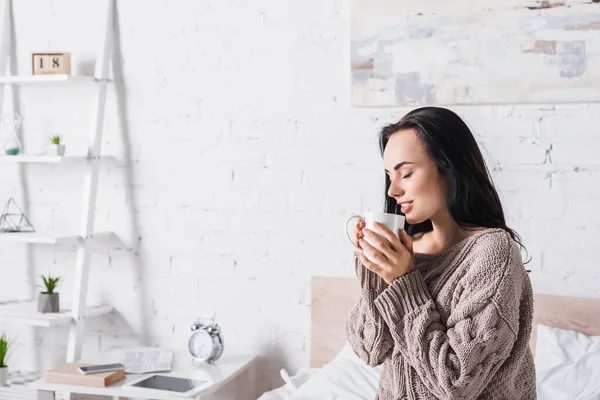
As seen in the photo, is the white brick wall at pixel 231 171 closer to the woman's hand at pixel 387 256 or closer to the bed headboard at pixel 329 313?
the bed headboard at pixel 329 313

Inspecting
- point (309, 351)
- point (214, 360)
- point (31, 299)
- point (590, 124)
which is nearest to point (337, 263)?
point (309, 351)

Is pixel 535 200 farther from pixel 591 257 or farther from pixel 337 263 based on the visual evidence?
pixel 337 263

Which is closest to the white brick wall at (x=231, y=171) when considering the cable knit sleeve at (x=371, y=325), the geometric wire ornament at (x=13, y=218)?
the geometric wire ornament at (x=13, y=218)

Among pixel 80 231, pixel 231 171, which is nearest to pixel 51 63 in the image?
pixel 80 231

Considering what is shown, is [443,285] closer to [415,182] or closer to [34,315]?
[415,182]

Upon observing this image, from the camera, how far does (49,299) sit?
8.73 feet

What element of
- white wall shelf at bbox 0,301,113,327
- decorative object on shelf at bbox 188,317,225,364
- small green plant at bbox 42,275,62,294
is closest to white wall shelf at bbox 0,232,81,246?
small green plant at bbox 42,275,62,294

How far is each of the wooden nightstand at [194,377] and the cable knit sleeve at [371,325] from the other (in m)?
0.97

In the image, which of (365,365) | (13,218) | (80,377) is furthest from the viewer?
(13,218)

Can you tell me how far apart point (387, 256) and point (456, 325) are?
0.16 meters

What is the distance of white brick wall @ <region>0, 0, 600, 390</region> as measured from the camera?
233 cm

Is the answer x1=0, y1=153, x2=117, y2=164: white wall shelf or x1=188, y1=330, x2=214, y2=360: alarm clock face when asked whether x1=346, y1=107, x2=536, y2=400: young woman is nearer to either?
x1=188, y1=330, x2=214, y2=360: alarm clock face

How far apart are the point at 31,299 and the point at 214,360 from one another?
828 millimetres

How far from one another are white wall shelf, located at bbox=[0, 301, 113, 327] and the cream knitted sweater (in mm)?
1502
